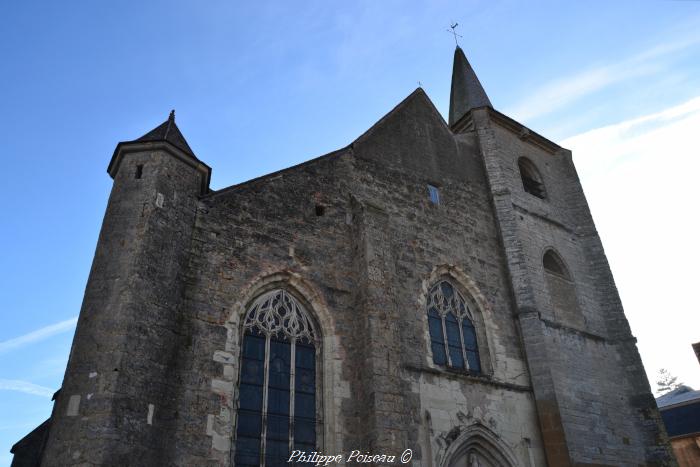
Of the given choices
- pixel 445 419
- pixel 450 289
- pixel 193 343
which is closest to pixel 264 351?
pixel 193 343

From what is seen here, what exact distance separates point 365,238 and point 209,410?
3746mm

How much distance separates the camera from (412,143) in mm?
12500

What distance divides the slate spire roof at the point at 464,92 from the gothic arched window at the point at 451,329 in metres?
6.87

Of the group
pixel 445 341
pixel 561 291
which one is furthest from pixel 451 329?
pixel 561 291

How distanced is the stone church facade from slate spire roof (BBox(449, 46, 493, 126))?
11.8 ft

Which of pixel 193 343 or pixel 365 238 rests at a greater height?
pixel 365 238

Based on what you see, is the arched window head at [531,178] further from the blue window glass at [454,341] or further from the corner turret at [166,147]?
the corner turret at [166,147]

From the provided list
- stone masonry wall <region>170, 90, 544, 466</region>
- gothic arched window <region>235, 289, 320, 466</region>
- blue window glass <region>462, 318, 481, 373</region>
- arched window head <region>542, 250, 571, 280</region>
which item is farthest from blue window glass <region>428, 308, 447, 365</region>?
arched window head <region>542, 250, 571, 280</region>

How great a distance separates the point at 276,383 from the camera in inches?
313

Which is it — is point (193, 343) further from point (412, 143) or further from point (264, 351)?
point (412, 143)

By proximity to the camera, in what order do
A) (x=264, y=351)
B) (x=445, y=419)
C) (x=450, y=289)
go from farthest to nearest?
(x=450, y=289)
(x=445, y=419)
(x=264, y=351)

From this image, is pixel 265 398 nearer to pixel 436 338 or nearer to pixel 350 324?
pixel 350 324

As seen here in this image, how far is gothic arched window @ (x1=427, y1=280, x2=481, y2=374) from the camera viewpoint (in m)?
9.87

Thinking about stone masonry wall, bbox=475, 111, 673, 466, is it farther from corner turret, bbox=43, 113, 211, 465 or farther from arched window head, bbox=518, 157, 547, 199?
corner turret, bbox=43, 113, 211, 465
